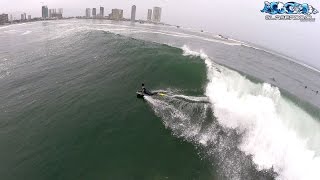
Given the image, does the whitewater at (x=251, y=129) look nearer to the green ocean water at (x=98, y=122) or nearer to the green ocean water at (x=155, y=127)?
the green ocean water at (x=155, y=127)

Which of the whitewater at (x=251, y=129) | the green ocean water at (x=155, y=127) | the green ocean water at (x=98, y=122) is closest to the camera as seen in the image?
the green ocean water at (x=98, y=122)

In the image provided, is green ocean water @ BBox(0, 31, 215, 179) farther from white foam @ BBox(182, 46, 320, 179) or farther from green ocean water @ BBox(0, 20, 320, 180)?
white foam @ BBox(182, 46, 320, 179)

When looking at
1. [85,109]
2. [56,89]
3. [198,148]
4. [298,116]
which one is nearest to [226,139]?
[198,148]

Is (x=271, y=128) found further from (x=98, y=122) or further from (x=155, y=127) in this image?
(x=98, y=122)

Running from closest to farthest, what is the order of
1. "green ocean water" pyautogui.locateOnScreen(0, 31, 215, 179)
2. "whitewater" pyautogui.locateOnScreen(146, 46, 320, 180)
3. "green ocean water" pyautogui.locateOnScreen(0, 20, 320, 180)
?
"green ocean water" pyautogui.locateOnScreen(0, 31, 215, 179)
"green ocean water" pyautogui.locateOnScreen(0, 20, 320, 180)
"whitewater" pyautogui.locateOnScreen(146, 46, 320, 180)

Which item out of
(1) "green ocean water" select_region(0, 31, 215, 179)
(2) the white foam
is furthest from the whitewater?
(1) "green ocean water" select_region(0, 31, 215, 179)

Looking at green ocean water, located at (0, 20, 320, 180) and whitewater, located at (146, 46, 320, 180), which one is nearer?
green ocean water, located at (0, 20, 320, 180)

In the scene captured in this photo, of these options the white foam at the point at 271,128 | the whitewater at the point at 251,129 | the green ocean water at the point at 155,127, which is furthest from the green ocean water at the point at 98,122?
the white foam at the point at 271,128
